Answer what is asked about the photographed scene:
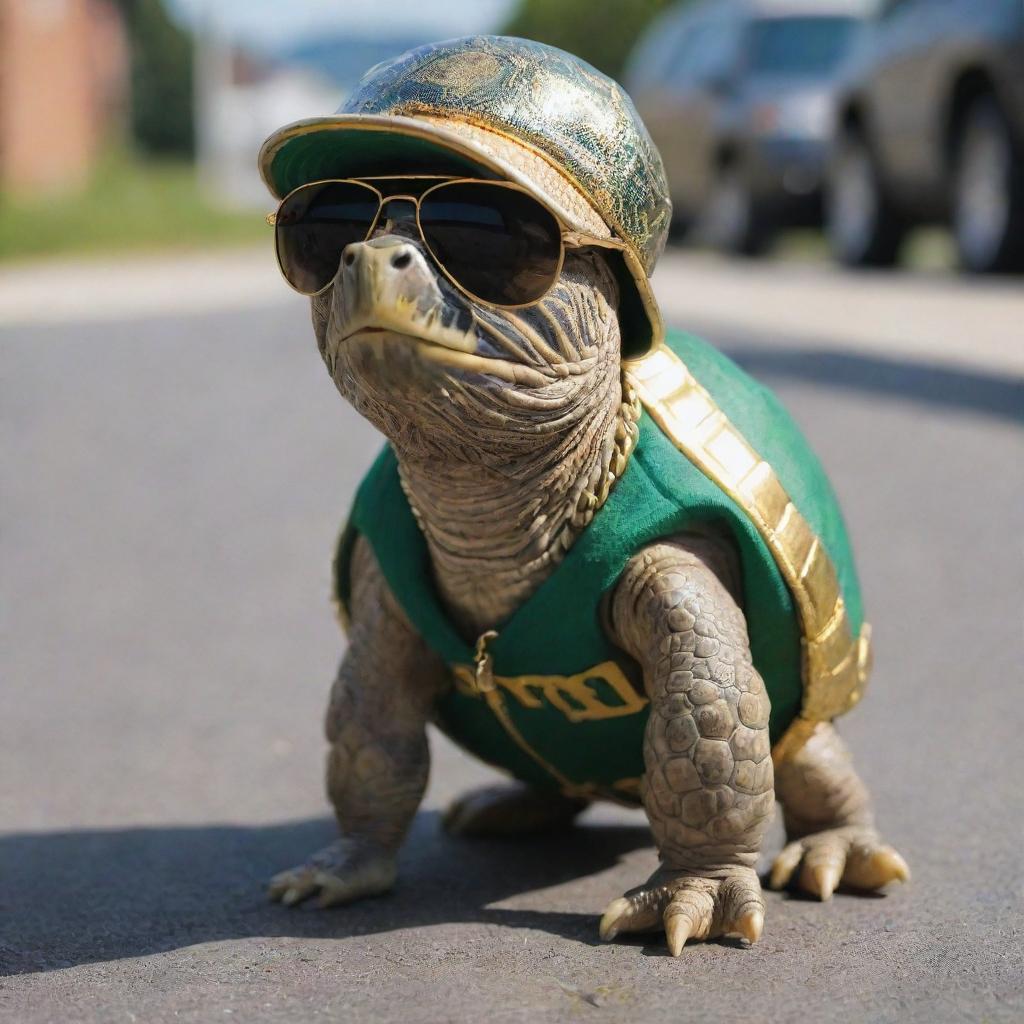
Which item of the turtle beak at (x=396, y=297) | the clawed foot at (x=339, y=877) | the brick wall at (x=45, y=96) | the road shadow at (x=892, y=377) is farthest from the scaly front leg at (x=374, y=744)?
the brick wall at (x=45, y=96)

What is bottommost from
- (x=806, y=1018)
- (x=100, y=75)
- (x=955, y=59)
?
(x=806, y=1018)

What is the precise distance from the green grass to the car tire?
685cm

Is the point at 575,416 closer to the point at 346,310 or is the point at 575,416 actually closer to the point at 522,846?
the point at 346,310

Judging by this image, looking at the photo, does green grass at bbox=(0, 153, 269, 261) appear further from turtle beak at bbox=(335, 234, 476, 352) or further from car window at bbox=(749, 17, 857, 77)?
turtle beak at bbox=(335, 234, 476, 352)

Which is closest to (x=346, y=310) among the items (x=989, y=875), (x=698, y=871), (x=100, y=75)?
(x=698, y=871)

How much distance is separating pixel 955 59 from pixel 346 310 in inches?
299

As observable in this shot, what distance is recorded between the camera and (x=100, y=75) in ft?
150

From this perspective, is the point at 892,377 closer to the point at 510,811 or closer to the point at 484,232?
the point at 510,811

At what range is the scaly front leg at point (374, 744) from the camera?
10.4ft

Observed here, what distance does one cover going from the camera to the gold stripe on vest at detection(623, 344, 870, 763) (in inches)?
116

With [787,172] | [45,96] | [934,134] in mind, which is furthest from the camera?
[45,96]

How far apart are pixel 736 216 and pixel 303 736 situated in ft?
28.9

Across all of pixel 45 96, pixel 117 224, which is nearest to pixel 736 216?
pixel 117 224

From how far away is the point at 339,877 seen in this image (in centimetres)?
319
